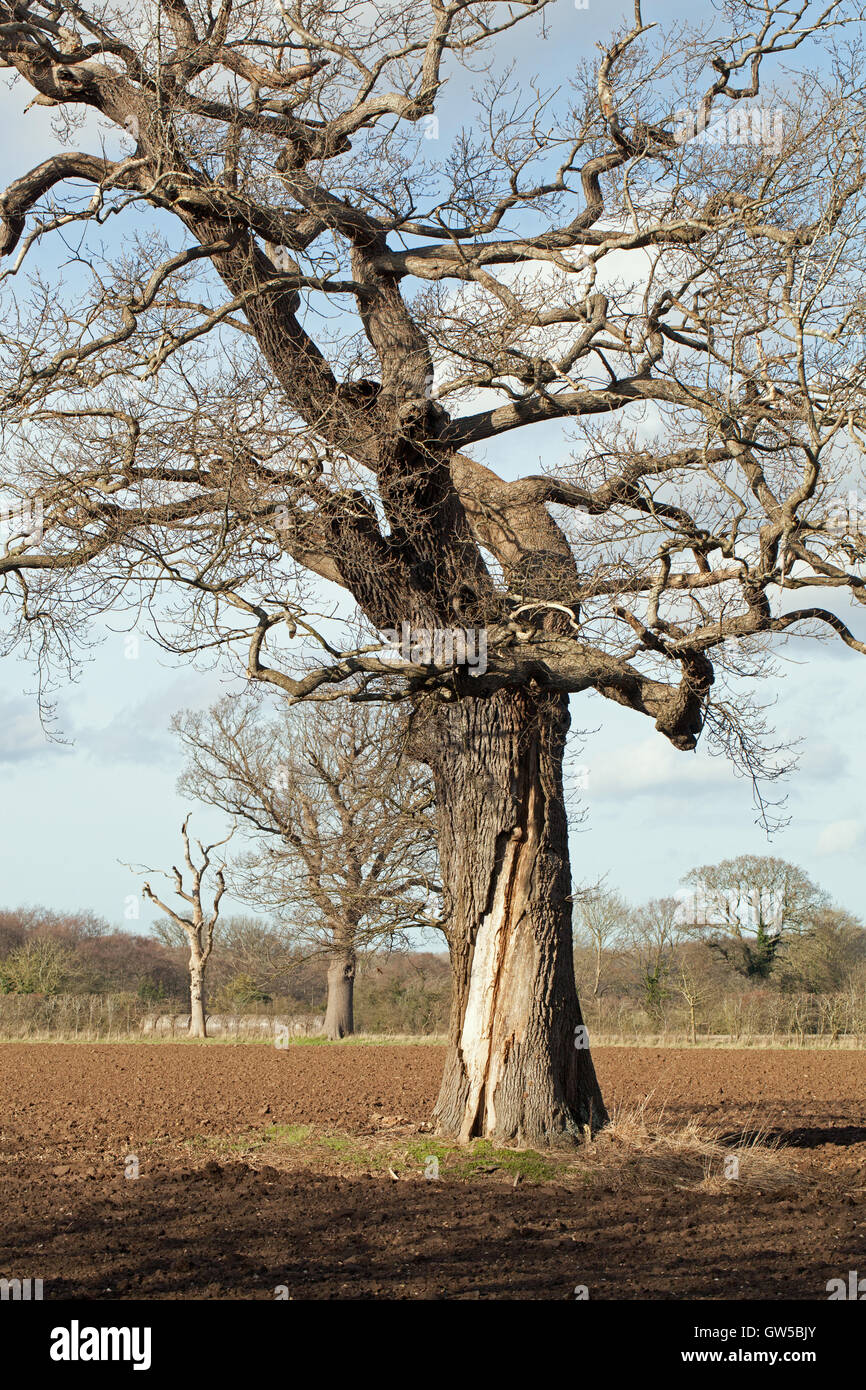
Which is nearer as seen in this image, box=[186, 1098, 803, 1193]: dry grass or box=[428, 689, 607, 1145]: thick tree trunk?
box=[186, 1098, 803, 1193]: dry grass

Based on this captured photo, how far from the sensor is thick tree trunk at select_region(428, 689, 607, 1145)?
9.41 m

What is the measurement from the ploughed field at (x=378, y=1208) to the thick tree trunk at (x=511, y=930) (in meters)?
0.53

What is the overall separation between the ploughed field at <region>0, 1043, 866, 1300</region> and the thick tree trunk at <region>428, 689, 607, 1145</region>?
53cm

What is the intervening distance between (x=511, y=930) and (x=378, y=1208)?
9.03ft

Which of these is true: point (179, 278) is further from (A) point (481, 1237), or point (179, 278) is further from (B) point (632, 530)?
(A) point (481, 1237)

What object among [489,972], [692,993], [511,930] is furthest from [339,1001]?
[511,930]

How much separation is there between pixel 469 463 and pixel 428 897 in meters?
14.4

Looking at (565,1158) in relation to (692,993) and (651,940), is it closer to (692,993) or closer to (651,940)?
(692,993)

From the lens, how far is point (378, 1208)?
7500mm

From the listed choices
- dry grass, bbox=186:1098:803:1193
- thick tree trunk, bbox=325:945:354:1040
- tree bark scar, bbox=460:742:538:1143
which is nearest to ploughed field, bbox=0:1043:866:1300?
dry grass, bbox=186:1098:803:1193

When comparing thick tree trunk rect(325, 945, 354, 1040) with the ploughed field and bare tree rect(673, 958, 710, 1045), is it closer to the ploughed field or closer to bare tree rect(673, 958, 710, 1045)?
bare tree rect(673, 958, 710, 1045)

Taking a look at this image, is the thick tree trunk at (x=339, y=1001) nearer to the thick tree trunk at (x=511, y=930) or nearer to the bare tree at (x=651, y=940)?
the bare tree at (x=651, y=940)

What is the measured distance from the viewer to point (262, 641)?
25.1ft
